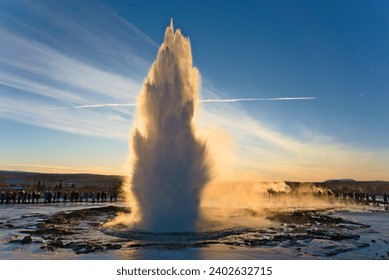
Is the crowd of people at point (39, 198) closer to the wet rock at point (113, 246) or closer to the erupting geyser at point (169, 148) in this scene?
the erupting geyser at point (169, 148)

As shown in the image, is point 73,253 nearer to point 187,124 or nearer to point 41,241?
point 41,241

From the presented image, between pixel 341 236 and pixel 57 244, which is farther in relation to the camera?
pixel 341 236

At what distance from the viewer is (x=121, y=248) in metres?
11.2

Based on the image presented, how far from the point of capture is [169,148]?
16.0m

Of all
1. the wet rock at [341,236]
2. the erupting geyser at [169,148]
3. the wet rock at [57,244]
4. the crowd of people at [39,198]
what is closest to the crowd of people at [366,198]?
the wet rock at [341,236]

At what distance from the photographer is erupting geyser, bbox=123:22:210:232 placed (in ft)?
50.6

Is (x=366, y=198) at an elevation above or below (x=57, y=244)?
above

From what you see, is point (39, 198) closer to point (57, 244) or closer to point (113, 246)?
point (57, 244)

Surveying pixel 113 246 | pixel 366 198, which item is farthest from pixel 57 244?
pixel 366 198

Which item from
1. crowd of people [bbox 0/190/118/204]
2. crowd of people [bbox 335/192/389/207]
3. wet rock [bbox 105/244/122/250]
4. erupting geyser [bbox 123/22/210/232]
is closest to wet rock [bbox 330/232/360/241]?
erupting geyser [bbox 123/22/210/232]

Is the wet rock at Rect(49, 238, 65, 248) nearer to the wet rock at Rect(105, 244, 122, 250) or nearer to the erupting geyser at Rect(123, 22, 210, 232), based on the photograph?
the wet rock at Rect(105, 244, 122, 250)

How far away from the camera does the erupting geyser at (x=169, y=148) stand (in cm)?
1542

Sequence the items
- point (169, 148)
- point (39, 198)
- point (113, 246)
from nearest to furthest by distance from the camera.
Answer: point (113, 246), point (169, 148), point (39, 198)

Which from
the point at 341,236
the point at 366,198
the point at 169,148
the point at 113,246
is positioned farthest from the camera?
the point at 366,198
